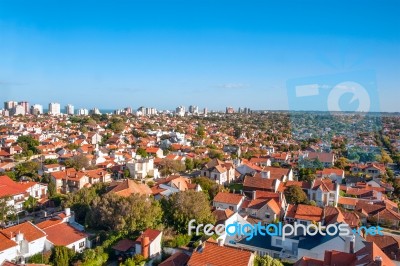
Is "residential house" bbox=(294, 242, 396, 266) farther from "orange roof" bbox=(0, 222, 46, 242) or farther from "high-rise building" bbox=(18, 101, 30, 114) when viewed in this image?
"high-rise building" bbox=(18, 101, 30, 114)

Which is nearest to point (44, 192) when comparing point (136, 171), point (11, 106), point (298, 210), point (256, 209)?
point (136, 171)

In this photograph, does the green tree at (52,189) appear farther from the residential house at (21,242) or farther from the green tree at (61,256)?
the green tree at (61,256)

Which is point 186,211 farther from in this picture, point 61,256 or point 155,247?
point 61,256

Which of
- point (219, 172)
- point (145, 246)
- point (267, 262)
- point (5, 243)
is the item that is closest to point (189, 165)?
point (219, 172)

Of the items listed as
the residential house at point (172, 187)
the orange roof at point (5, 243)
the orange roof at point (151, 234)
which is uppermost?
the residential house at point (172, 187)

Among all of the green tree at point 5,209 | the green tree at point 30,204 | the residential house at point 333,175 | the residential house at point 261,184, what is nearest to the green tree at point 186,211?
the residential house at point 261,184

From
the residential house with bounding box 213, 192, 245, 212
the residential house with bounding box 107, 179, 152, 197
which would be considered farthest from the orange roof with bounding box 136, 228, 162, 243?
the residential house with bounding box 213, 192, 245, 212
